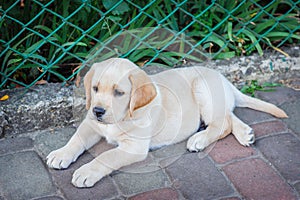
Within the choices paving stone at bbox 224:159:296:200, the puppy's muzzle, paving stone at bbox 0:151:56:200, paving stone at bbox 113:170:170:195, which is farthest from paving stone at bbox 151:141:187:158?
paving stone at bbox 0:151:56:200

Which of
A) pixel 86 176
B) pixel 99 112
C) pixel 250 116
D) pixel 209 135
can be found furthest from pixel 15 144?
pixel 250 116

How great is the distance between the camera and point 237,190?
309 centimetres

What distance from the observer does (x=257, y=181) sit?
10.4ft

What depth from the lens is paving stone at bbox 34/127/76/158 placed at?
3.44 meters

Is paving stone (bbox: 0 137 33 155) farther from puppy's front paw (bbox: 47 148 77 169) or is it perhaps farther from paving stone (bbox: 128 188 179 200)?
paving stone (bbox: 128 188 179 200)

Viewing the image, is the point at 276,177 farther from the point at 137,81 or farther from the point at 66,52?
the point at 66,52

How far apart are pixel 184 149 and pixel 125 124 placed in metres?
0.46

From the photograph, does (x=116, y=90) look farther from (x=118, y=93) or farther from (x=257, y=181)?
(x=257, y=181)

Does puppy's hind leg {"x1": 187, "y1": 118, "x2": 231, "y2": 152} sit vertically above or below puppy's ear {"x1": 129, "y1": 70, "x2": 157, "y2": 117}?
below

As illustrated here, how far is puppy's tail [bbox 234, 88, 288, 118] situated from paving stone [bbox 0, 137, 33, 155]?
1499 mm

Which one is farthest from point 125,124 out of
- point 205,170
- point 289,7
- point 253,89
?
point 289,7

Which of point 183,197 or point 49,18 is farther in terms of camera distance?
point 49,18

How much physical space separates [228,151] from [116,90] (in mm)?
913

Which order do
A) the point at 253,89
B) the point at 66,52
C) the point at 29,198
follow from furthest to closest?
the point at 253,89
the point at 66,52
the point at 29,198
